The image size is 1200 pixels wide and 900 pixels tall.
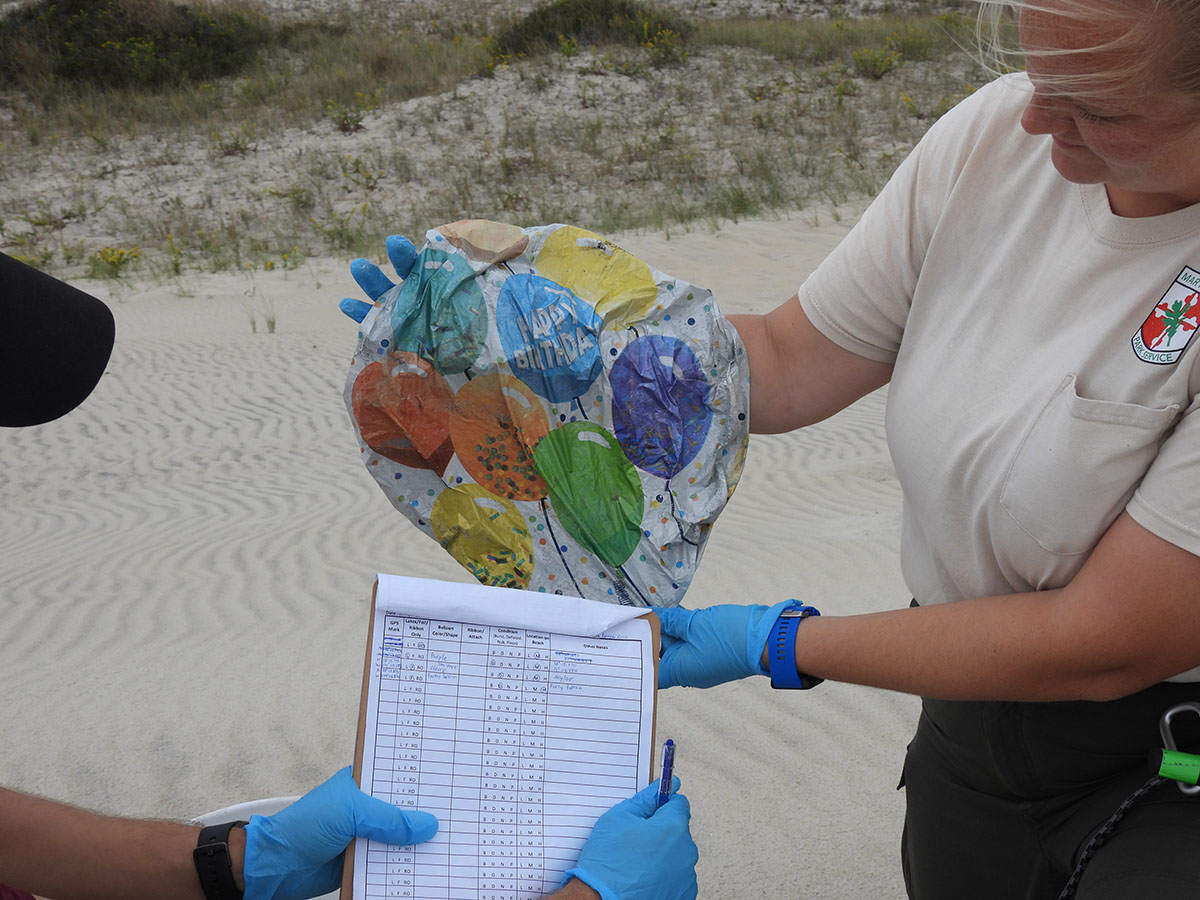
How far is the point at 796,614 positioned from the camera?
1.72 meters

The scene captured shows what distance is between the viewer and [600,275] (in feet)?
6.12

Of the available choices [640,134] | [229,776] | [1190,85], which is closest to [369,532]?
[229,776]

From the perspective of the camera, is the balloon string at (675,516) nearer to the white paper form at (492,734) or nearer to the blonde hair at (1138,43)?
the white paper form at (492,734)

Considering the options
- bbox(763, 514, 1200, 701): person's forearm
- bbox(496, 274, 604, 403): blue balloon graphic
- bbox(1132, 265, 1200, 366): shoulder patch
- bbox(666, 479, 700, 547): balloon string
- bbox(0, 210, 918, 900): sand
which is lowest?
bbox(0, 210, 918, 900): sand

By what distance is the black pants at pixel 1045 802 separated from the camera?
1.42 metres

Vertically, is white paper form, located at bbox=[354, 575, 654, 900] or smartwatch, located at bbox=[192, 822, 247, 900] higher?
white paper form, located at bbox=[354, 575, 654, 900]

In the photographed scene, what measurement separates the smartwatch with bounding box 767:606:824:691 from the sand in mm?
1242

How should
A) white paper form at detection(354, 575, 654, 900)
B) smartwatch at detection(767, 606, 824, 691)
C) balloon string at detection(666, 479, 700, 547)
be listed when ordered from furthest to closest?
balloon string at detection(666, 479, 700, 547) → smartwatch at detection(767, 606, 824, 691) → white paper form at detection(354, 575, 654, 900)

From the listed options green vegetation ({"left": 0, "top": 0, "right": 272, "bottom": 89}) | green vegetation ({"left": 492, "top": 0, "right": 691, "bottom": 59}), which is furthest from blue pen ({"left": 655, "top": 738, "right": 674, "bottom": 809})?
green vegetation ({"left": 0, "top": 0, "right": 272, "bottom": 89})

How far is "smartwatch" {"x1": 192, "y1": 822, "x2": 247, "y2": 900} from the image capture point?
1.82 meters

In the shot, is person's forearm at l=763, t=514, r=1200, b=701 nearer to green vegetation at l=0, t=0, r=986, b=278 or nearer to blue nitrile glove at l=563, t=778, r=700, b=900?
blue nitrile glove at l=563, t=778, r=700, b=900

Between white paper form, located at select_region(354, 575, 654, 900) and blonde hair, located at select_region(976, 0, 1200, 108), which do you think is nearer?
blonde hair, located at select_region(976, 0, 1200, 108)

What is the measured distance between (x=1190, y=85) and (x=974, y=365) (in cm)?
44

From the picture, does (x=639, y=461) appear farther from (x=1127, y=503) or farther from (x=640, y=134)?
(x=640, y=134)
